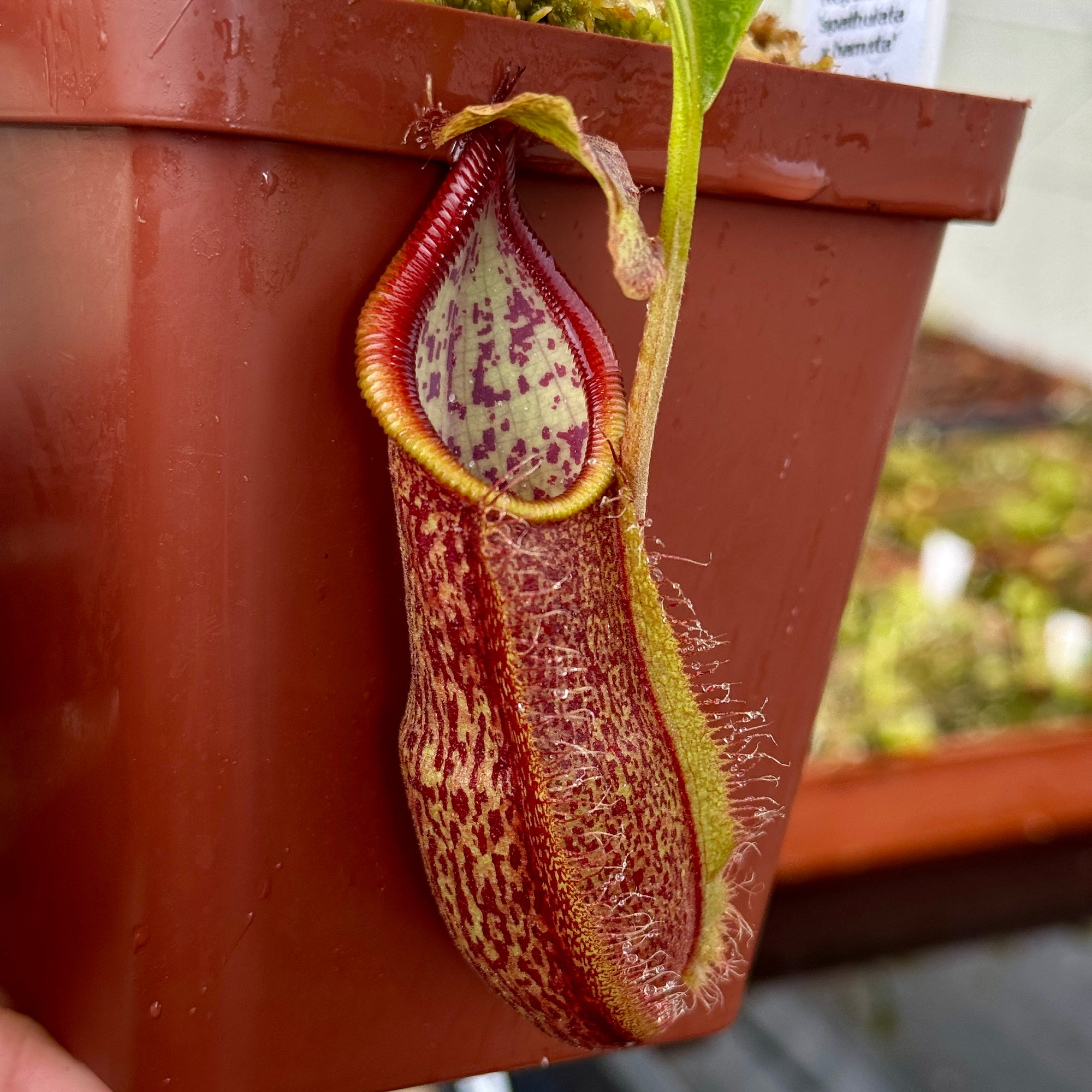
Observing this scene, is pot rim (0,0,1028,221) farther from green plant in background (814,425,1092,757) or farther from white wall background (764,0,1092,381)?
green plant in background (814,425,1092,757)

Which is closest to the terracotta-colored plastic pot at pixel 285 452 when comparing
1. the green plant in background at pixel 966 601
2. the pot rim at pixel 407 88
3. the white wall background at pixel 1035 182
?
the pot rim at pixel 407 88

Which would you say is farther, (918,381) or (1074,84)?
(918,381)

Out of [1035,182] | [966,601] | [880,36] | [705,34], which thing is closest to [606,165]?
[705,34]

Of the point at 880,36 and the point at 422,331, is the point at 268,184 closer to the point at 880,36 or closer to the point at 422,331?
the point at 422,331

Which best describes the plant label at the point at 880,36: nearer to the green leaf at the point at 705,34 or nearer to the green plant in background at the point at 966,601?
the green leaf at the point at 705,34

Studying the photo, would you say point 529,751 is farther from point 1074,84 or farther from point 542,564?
point 1074,84

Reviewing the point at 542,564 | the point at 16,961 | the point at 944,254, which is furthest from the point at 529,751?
the point at 944,254
